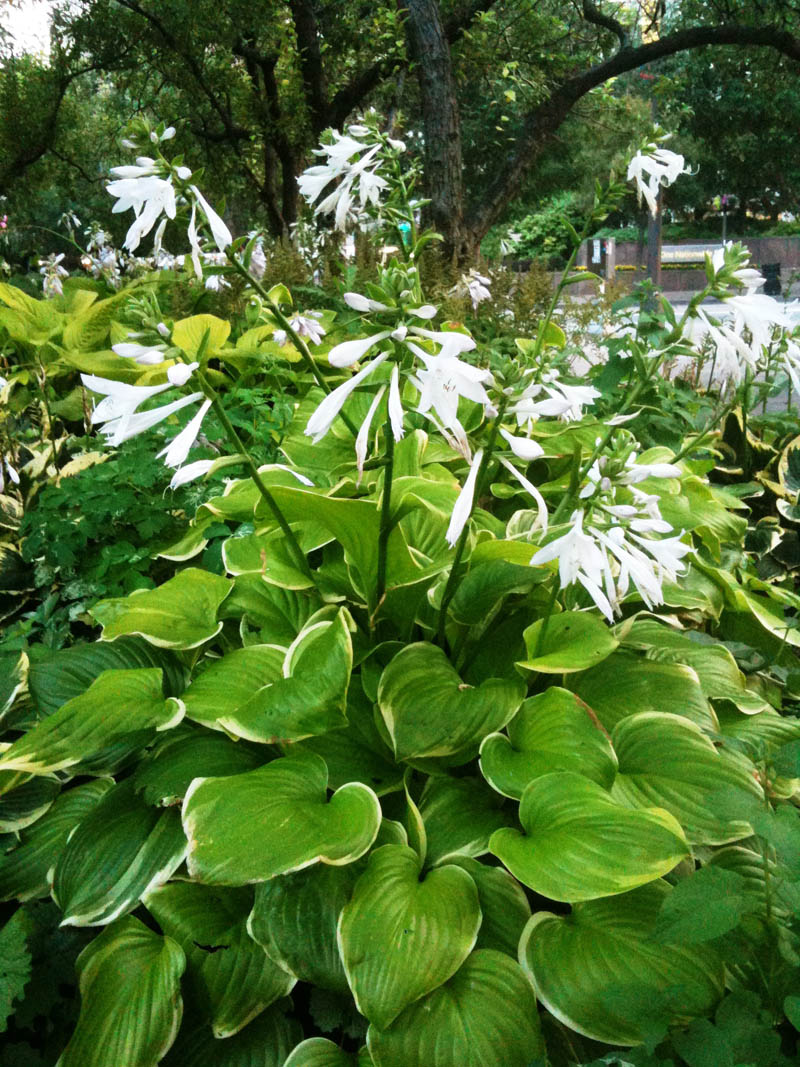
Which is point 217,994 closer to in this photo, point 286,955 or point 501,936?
point 286,955

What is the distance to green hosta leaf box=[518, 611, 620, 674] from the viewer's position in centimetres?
158

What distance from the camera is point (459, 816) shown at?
5.06 ft

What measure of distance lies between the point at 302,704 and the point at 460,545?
43cm

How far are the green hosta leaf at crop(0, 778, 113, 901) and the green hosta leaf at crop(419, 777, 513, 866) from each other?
0.67 metres

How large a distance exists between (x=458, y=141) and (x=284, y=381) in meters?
3.49

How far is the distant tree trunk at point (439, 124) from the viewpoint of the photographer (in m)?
5.80

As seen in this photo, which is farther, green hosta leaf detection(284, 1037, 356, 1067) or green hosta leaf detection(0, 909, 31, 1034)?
green hosta leaf detection(284, 1037, 356, 1067)

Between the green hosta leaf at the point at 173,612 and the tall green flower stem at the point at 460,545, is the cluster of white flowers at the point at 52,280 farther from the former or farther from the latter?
the tall green flower stem at the point at 460,545

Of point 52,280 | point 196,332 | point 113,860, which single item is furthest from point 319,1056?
point 52,280

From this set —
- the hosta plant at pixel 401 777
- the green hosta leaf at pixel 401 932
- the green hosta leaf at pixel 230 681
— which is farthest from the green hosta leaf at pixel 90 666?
the green hosta leaf at pixel 401 932

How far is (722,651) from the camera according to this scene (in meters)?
1.98

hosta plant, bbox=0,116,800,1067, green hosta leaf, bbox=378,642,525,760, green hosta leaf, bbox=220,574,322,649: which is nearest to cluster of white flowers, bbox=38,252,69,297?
hosta plant, bbox=0,116,800,1067

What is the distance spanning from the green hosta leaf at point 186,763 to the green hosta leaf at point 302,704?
14 cm

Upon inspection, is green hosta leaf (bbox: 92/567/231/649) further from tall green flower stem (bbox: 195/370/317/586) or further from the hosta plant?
tall green flower stem (bbox: 195/370/317/586)
